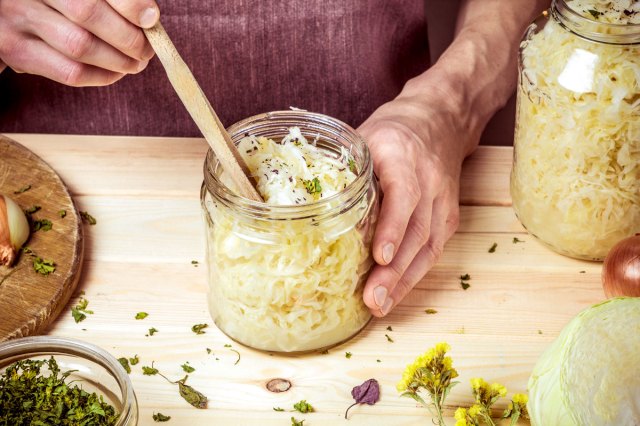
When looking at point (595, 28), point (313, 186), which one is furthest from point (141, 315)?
point (595, 28)

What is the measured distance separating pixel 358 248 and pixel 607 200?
362 mm

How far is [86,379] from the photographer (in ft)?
3.32

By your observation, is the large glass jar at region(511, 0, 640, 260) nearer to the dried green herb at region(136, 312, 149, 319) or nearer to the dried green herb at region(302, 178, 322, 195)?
the dried green herb at region(302, 178, 322, 195)

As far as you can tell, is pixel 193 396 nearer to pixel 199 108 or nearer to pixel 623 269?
pixel 199 108

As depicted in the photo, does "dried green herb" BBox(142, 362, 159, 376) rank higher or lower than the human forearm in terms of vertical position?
lower

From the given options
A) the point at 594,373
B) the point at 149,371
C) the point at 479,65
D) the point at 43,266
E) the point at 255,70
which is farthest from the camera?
the point at 255,70

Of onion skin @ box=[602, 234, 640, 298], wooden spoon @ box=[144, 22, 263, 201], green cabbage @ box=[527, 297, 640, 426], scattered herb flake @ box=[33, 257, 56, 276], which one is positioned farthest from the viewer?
scattered herb flake @ box=[33, 257, 56, 276]

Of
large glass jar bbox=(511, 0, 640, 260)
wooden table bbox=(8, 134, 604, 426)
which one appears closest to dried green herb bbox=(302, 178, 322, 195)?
wooden table bbox=(8, 134, 604, 426)

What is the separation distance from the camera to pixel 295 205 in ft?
3.34

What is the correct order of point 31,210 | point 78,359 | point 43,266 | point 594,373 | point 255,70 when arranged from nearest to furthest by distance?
point 594,373 → point 78,359 → point 43,266 → point 31,210 → point 255,70

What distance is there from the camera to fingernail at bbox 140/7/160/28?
101 cm

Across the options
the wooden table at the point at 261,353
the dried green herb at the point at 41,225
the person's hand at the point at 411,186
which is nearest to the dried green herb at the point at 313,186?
the person's hand at the point at 411,186

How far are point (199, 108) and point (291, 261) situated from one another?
217 millimetres

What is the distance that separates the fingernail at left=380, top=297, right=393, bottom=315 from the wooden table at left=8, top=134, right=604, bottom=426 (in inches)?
1.4
